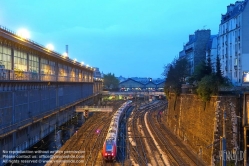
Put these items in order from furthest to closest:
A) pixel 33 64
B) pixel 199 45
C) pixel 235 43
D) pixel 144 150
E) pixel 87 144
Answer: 1. pixel 199 45
2. pixel 235 43
3. pixel 87 144
4. pixel 33 64
5. pixel 144 150

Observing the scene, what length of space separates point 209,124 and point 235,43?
19385mm

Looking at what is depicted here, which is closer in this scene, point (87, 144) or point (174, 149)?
point (174, 149)

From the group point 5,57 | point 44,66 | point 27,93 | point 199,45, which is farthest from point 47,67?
point 199,45

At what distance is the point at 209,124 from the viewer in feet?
85.5

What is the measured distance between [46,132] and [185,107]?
53.4ft

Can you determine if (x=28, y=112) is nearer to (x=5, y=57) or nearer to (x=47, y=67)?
(x=5, y=57)

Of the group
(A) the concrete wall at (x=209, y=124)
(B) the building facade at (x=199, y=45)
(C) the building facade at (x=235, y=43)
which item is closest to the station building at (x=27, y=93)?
(A) the concrete wall at (x=209, y=124)

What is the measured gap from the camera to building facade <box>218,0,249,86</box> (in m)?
39.5

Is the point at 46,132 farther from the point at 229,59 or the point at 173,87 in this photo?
the point at 229,59

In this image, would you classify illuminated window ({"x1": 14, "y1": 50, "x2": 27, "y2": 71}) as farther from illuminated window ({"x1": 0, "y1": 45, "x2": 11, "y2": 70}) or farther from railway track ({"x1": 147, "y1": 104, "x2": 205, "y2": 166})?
railway track ({"x1": 147, "y1": 104, "x2": 205, "y2": 166})

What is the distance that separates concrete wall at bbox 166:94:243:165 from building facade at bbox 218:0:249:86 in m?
7.63

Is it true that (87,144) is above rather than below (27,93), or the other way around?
below

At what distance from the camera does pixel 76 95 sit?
5078 cm

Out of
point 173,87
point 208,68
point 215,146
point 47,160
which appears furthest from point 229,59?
point 47,160
